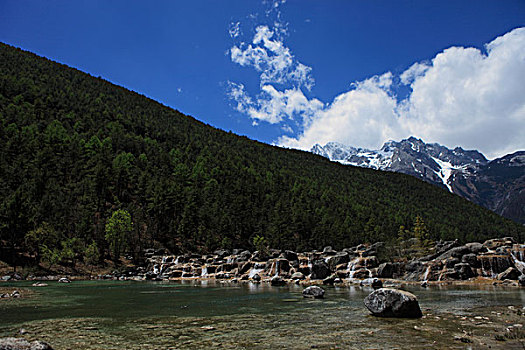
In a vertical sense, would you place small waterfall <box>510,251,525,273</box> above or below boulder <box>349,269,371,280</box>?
above

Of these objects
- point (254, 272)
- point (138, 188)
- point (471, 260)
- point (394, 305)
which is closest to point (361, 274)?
point (471, 260)

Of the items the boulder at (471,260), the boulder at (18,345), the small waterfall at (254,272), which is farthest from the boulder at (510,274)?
the boulder at (18,345)

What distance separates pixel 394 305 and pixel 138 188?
345 feet

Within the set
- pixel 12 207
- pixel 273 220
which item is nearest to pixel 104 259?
pixel 12 207

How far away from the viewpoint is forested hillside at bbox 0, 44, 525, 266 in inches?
3095

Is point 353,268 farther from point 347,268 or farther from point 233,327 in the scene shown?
→ point 233,327

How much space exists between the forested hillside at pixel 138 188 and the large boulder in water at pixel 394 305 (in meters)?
63.9

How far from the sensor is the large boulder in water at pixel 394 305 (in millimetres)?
16750

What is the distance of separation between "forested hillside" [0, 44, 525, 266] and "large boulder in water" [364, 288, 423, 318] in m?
63.9

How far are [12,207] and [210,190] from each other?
237 ft

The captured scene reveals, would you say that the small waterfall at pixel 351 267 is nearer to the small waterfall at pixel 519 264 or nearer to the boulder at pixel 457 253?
the boulder at pixel 457 253

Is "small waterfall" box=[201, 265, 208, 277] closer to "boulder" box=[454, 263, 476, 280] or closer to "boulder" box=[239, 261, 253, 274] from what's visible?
"boulder" box=[239, 261, 253, 274]

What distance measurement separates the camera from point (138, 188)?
362 ft

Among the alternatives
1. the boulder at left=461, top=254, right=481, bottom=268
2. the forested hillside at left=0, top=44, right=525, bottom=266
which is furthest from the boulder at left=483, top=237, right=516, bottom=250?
the forested hillside at left=0, top=44, right=525, bottom=266
